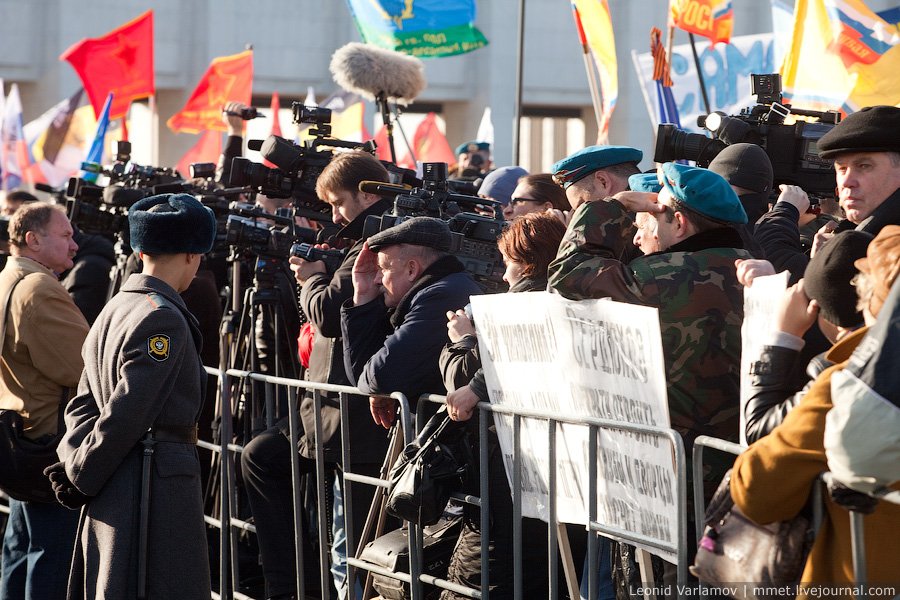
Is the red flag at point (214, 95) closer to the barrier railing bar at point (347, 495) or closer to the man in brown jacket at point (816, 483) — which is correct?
the barrier railing bar at point (347, 495)

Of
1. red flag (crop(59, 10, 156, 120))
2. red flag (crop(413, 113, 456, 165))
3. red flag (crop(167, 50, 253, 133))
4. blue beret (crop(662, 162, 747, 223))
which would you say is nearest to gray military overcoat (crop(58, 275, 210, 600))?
blue beret (crop(662, 162, 747, 223))

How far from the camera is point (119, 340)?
4832 mm

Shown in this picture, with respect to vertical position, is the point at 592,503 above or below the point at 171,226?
below

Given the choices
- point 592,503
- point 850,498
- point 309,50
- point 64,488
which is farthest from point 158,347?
point 309,50

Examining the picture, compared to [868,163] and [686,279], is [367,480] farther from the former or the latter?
[868,163]

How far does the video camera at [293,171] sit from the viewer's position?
22.9 feet

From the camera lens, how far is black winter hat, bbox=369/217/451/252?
17.6ft

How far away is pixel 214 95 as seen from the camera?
15797 mm

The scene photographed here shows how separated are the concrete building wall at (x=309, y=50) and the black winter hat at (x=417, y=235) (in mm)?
23013

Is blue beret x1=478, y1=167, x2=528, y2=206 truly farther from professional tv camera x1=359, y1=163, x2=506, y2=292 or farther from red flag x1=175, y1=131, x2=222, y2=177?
red flag x1=175, y1=131, x2=222, y2=177

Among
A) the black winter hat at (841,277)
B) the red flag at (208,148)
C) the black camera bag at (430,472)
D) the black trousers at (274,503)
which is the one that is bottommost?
the black trousers at (274,503)

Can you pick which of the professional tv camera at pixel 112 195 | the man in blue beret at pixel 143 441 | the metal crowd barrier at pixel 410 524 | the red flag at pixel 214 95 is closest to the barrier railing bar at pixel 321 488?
the metal crowd barrier at pixel 410 524

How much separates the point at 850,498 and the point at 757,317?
823 millimetres

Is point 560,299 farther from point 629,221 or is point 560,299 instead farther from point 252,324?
point 252,324
